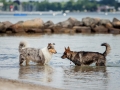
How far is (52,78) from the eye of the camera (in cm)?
1527

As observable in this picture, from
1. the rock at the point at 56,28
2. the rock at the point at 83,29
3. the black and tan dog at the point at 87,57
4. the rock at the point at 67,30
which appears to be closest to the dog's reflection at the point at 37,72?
the black and tan dog at the point at 87,57

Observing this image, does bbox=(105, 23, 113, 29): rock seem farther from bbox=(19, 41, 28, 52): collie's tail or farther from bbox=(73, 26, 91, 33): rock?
bbox=(19, 41, 28, 52): collie's tail

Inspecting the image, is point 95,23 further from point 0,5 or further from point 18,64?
point 0,5

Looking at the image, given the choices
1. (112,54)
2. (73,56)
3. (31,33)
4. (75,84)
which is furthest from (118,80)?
(31,33)

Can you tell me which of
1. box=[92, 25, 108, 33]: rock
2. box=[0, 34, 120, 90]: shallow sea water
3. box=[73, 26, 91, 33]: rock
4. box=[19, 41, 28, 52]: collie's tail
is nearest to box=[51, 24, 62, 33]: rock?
box=[73, 26, 91, 33]: rock

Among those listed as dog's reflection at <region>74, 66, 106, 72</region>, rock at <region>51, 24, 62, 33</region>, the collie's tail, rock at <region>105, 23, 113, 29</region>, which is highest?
the collie's tail

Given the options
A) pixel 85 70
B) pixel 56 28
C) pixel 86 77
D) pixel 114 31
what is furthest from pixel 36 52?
pixel 56 28

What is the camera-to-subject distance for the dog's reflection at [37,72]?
15241 millimetres

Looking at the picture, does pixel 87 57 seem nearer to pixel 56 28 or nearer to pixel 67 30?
pixel 67 30

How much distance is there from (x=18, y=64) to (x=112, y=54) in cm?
591

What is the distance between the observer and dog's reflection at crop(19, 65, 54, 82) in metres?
15.2

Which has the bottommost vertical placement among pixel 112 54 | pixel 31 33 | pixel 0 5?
pixel 0 5

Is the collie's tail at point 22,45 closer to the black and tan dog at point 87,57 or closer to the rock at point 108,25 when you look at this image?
the black and tan dog at point 87,57

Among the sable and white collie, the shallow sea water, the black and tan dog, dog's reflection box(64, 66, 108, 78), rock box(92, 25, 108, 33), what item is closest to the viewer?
the shallow sea water
